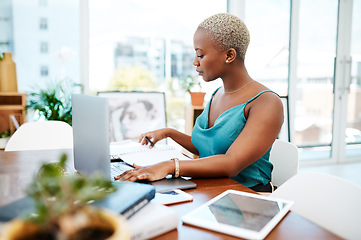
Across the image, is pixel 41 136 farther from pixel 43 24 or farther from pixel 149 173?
pixel 43 24

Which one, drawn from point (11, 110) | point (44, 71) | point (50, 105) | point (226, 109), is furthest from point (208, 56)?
point (44, 71)

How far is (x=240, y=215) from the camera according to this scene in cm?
76

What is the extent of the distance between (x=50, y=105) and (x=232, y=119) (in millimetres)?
2090

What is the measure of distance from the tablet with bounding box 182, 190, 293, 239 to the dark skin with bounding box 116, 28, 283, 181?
0.25 m

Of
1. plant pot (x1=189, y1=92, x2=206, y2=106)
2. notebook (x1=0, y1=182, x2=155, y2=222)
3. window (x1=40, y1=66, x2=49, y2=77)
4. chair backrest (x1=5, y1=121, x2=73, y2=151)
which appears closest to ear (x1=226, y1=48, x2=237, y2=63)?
notebook (x1=0, y1=182, x2=155, y2=222)

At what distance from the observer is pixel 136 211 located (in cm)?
68

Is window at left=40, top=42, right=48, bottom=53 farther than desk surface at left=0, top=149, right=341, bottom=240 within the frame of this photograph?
Yes

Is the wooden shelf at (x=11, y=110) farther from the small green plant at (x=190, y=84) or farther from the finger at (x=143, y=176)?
the finger at (x=143, y=176)

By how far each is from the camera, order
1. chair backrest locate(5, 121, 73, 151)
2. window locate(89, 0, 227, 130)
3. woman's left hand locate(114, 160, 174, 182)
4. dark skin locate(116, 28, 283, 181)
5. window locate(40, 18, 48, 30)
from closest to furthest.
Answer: woman's left hand locate(114, 160, 174, 182) → dark skin locate(116, 28, 283, 181) → chair backrest locate(5, 121, 73, 151) → window locate(40, 18, 48, 30) → window locate(89, 0, 227, 130)

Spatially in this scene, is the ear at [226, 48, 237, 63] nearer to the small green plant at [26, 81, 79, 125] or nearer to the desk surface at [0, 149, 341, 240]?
the desk surface at [0, 149, 341, 240]

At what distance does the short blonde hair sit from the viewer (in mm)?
1387

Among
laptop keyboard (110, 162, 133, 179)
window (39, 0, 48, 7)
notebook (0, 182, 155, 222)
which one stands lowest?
laptop keyboard (110, 162, 133, 179)

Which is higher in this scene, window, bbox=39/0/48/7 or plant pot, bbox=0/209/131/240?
window, bbox=39/0/48/7

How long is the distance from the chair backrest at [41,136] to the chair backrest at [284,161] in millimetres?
1186
